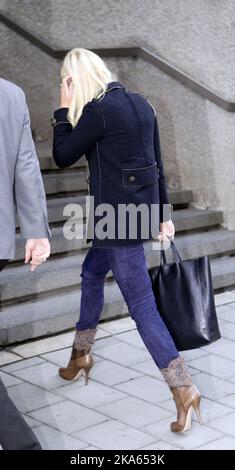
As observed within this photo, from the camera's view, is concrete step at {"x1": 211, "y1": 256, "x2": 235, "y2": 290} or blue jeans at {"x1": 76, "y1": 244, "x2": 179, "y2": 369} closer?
blue jeans at {"x1": 76, "y1": 244, "x2": 179, "y2": 369}

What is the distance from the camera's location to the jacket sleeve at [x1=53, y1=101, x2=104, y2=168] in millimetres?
4270

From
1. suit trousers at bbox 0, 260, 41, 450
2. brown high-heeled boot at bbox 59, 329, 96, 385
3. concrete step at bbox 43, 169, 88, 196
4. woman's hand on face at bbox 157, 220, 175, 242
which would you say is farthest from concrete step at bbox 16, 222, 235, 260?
suit trousers at bbox 0, 260, 41, 450

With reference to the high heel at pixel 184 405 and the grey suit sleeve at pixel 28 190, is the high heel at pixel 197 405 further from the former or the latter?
the grey suit sleeve at pixel 28 190

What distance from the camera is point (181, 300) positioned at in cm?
448

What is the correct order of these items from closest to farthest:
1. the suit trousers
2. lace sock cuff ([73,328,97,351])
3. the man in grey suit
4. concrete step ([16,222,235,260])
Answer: the suit trousers < the man in grey suit < lace sock cuff ([73,328,97,351]) < concrete step ([16,222,235,260])

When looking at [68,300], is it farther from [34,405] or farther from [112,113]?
[112,113]

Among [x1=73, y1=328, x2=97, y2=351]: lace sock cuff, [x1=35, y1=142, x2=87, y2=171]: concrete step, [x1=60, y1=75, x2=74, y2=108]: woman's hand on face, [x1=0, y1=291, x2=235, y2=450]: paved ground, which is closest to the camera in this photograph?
[x1=0, y1=291, x2=235, y2=450]: paved ground

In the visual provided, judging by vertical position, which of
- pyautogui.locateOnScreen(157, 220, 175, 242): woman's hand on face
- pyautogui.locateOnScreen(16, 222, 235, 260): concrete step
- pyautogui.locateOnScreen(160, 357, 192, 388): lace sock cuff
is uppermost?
pyautogui.locateOnScreen(157, 220, 175, 242): woman's hand on face

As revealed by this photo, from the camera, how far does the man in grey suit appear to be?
3.58 m

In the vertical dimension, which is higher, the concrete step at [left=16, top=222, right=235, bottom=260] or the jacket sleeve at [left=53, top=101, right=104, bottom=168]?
the jacket sleeve at [left=53, top=101, right=104, bottom=168]

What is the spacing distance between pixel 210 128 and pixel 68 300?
2.19 m

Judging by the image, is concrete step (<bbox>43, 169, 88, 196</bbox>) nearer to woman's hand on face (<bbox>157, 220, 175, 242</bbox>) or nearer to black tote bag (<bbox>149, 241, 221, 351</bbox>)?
woman's hand on face (<bbox>157, 220, 175, 242</bbox>)

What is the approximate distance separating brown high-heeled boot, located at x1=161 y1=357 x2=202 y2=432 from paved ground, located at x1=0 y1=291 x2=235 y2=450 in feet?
0.18

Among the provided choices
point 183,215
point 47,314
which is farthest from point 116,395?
point 183,215
